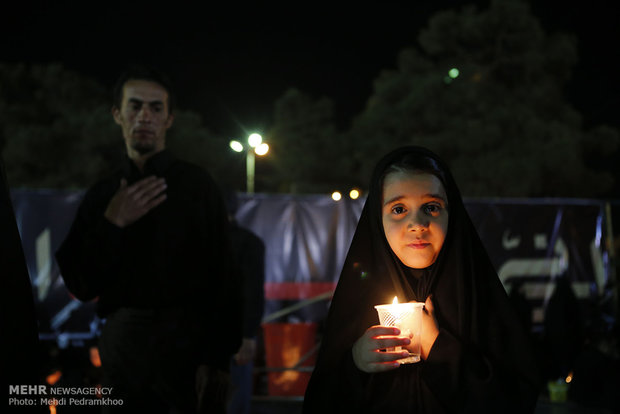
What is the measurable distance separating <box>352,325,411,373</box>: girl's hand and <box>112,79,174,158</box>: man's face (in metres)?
1.54

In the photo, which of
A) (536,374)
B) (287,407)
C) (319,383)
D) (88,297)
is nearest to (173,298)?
(88,297)

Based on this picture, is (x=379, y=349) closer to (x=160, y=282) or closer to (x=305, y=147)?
(x=160, y=282)

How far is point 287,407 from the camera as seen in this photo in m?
7.91

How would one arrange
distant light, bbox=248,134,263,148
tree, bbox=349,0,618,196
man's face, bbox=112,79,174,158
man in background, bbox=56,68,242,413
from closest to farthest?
man in background, bbox=56,68,242,413 < man's face, bbox=112,79,174,158 < distant light, bbox=248,134,263,148 < tree, bbox=349,0,618,196

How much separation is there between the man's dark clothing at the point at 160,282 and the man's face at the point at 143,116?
8 centimetres

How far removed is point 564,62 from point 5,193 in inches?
1070

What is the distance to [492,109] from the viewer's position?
78.5 feet

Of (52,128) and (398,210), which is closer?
(398,210)

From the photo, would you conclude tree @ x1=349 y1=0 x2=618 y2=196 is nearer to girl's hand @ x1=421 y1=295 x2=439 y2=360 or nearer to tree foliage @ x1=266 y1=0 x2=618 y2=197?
tree foliage @ x1=266 y1=0 x2=618 y2=197

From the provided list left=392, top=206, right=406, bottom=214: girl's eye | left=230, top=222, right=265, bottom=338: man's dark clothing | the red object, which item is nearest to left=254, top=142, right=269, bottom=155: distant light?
Result: the red object

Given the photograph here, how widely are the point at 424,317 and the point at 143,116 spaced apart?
176cm

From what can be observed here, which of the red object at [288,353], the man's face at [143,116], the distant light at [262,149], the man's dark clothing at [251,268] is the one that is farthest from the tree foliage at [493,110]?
the man's face at [143,116]

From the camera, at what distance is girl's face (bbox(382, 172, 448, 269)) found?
7.67ft

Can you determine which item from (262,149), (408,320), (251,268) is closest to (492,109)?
(262,149)
